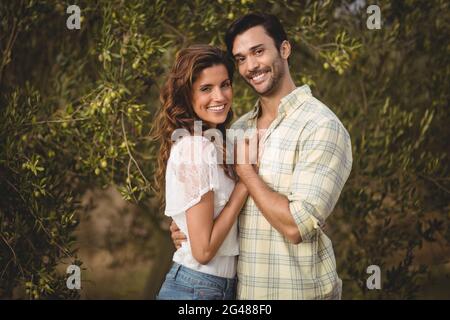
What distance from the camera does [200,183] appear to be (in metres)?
3.02

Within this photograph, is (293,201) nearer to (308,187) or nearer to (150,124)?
(308,187)

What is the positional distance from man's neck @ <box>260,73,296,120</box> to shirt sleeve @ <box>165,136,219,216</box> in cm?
60

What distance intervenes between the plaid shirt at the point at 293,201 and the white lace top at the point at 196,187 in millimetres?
107

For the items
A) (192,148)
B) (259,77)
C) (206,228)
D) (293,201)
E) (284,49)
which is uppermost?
(284,49)

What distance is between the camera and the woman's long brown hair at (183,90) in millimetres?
3250

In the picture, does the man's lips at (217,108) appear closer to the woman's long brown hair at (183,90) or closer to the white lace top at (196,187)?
the woman's long brown hair at (183,90)

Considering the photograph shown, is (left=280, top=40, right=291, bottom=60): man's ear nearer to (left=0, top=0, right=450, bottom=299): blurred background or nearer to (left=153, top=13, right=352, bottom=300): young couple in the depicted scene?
(left=153, top=13, right=352, bottom=300): young couple

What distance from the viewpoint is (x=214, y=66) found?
10.8 ft

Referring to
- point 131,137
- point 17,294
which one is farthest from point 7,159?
point 17,294

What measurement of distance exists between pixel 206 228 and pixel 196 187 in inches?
7.7

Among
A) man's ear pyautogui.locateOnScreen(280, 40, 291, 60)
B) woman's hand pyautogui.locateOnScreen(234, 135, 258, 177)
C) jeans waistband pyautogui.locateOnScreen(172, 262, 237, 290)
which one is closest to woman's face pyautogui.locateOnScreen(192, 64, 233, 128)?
woman's hand pyautogui.locateOnScreen(234, 135, 258, 177)

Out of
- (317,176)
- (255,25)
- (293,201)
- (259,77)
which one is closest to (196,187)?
(293,201)

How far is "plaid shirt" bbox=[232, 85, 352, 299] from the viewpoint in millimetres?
3088
